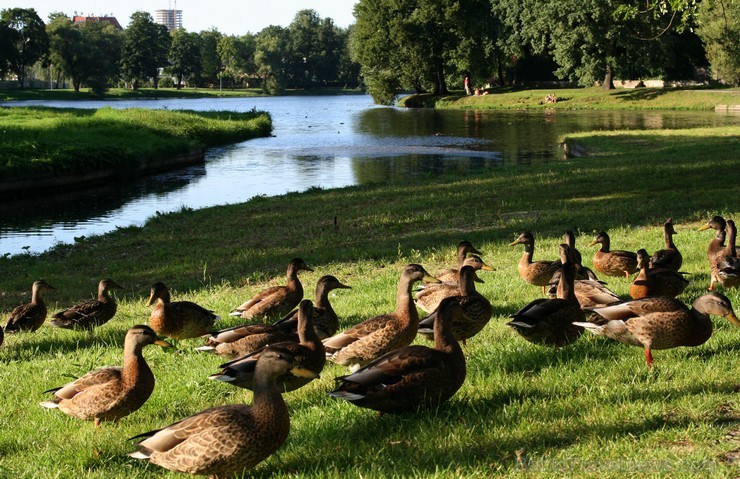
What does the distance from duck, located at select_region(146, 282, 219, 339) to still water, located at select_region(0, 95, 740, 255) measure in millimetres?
13604

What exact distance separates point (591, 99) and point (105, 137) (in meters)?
48.5

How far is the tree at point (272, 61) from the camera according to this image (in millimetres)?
170375

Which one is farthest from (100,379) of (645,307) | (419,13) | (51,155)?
(419,13)

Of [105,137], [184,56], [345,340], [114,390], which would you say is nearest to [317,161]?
[105,137]

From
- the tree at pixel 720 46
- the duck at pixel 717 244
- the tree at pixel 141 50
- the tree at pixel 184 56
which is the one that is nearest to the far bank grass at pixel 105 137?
the duck at pixel 717 244

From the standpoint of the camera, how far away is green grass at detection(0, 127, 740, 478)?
5.09 metres

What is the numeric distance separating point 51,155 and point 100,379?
101 ft

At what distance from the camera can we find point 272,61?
17500cm

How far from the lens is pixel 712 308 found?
22.3 ft

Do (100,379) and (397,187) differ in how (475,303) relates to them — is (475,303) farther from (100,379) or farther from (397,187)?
(397,187)

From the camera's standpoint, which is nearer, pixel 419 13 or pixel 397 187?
pixel 397 187

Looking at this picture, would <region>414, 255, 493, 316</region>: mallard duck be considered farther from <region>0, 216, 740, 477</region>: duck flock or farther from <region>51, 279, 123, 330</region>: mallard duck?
<region>51, 279, 123, 330</region>: mallard duck

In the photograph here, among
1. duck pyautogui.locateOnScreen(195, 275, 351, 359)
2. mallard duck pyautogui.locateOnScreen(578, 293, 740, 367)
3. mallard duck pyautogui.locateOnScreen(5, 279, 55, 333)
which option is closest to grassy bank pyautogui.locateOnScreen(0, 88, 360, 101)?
mallard duck pyautogui.locateOnScreen(5, 279, 55, 333)

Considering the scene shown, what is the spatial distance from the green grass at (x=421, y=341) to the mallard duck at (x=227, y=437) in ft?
0.95
